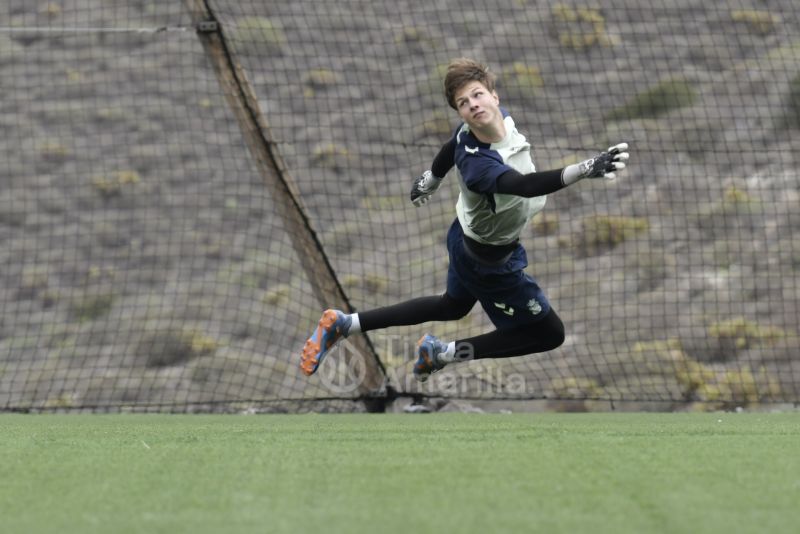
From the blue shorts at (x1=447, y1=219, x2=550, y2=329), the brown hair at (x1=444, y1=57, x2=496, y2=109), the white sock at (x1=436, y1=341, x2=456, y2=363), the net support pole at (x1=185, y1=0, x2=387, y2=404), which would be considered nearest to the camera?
the brown hair at (x1=444, y1=57, x2=496, y2=109)

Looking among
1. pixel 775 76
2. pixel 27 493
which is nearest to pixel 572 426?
pixel 27 493

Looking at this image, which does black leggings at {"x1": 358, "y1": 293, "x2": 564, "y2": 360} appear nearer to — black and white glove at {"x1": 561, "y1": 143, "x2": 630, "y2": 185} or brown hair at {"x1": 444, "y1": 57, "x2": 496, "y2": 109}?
brown hair at {"x1": 444, "y1": 57, "x2": 496, "y2": 109}

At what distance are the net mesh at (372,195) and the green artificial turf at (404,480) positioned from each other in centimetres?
365

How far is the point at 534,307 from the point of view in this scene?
5.78m

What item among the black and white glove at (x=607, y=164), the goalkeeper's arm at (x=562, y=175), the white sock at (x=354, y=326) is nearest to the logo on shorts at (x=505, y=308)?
the white sock at (x=354, y=326)

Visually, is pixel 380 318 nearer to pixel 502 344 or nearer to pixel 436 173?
pixel 502 344

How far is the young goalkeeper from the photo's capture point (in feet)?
17.4

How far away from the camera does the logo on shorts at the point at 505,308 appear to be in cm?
580

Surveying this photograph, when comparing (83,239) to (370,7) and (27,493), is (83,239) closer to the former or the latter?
(370,7)

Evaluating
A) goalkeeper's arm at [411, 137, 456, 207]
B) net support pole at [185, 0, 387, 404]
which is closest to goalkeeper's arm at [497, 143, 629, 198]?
goalkeeper's arm at [411, 137, 456, 207]

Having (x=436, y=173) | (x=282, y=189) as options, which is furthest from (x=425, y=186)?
(x=282, y=189)

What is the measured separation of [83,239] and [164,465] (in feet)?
26.9

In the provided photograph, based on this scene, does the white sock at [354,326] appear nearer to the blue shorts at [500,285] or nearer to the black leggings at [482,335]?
the black leggings at [482,335]

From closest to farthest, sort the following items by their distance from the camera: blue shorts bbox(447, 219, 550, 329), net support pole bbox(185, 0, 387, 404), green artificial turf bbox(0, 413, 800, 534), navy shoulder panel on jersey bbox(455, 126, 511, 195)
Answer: green artificial turf bbox(0, 413, 800, 534), navy shoulder panel on jersey bbox(455, 126, 511, 195), blue shorts bbox(447, 219, 550, 329), net support pole bbox(185, 0, 387, 404)
